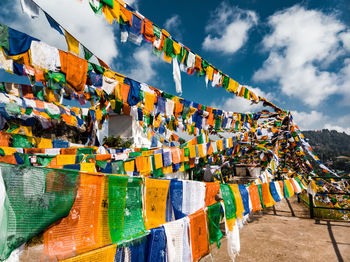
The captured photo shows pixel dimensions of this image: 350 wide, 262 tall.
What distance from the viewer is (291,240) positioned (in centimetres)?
568

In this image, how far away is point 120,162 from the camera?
5781mm

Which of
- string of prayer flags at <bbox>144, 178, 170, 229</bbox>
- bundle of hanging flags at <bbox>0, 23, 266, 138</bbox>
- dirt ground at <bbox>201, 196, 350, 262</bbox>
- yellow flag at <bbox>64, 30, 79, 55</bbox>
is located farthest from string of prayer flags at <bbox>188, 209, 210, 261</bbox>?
yellow flag at <bbox>64, 30, 79, 55</bbox>

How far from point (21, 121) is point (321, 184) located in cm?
1442

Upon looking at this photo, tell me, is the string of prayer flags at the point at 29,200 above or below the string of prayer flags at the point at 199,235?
above

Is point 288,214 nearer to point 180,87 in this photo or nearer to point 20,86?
point 180,87

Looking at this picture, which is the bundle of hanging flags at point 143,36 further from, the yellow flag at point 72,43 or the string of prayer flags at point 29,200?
the string of prayer flags at point 29,200

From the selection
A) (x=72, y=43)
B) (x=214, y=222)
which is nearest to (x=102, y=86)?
(x=72, y=43)

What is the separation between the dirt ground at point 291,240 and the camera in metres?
4.74

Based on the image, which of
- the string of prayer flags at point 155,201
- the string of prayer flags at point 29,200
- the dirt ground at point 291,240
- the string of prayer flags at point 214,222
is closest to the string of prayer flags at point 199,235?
the string of prayer flags at point 214,222

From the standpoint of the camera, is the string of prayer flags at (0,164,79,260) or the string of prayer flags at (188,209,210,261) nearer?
the string of prayer flags at (0,164,79,260)

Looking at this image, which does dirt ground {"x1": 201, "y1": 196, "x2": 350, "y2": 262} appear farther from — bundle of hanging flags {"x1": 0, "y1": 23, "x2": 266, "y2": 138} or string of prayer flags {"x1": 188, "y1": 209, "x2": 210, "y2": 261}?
bundle of hanging flags {"x1": 0, "y1": 23, "x2": 266, "y2": 138}

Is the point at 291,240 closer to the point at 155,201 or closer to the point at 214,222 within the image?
the point at 214,222

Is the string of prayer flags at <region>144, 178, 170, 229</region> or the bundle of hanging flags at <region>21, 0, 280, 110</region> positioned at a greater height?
the bundle of hanging flags at <region>21, 0, 280, 110</region>

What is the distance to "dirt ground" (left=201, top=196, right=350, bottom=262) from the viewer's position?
474 cm
